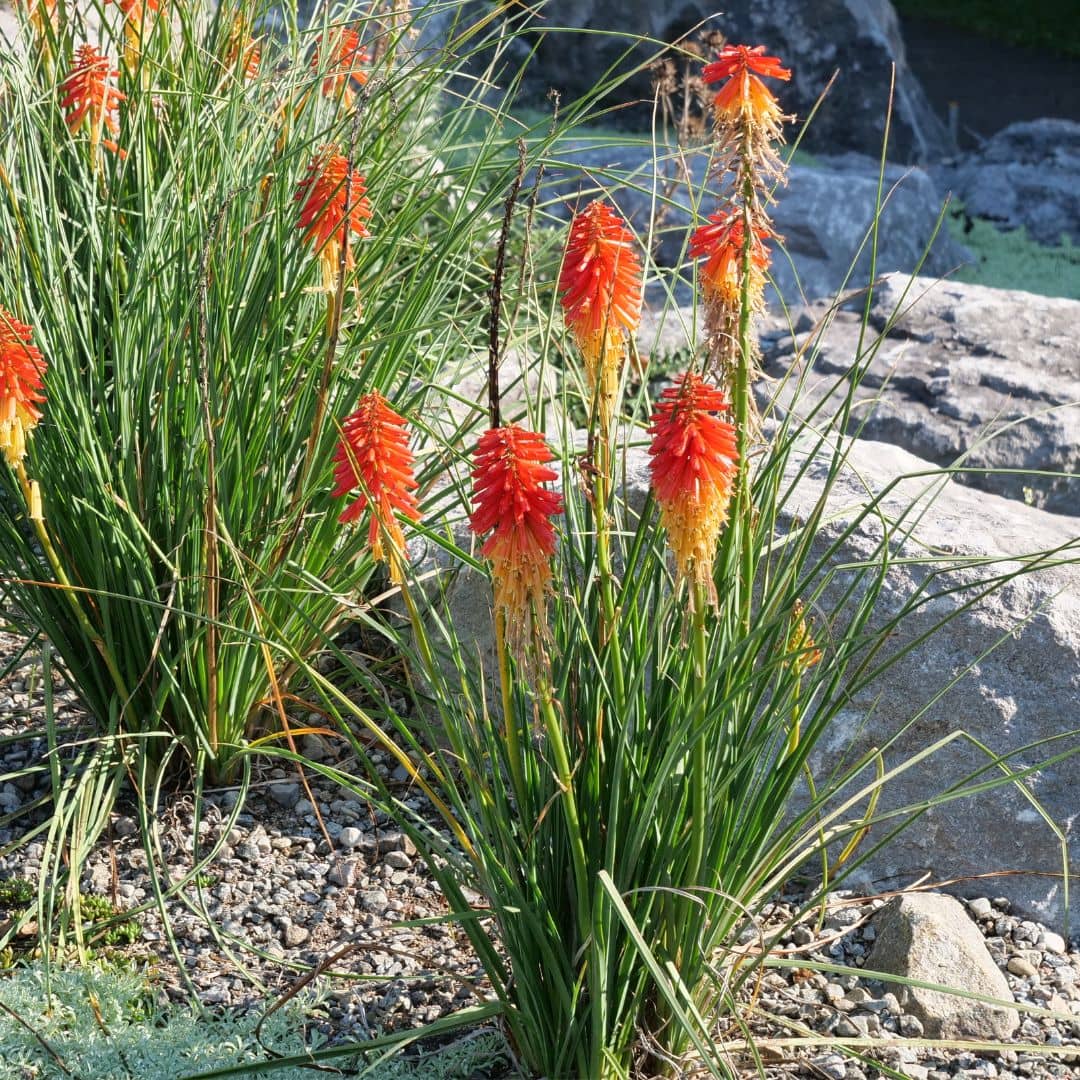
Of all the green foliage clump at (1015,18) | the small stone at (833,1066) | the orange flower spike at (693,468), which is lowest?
the small stone at (833,1066)

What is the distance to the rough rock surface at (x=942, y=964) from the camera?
1984 mm

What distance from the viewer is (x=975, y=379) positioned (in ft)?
12.5

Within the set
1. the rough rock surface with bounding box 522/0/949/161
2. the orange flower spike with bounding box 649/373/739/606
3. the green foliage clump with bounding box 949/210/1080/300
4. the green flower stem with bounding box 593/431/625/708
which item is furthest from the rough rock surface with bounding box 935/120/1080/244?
the orange flower spike with bounding box 649/373/739/606

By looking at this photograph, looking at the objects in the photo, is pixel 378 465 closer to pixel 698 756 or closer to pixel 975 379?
pixel 698 756

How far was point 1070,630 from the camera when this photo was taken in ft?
7.39

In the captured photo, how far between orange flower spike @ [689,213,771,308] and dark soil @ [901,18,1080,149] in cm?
859

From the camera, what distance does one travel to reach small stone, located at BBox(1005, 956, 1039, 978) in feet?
7.01

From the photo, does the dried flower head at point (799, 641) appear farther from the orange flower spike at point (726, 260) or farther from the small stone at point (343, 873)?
the small stone at point (343, 873)

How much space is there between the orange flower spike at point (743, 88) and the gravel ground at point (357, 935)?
111 cm

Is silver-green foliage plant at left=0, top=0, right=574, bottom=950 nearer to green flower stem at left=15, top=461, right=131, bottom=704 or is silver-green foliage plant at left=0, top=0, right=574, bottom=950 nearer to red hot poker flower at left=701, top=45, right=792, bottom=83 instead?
green flower stem at left=15, top=461, right=131, bottom=704

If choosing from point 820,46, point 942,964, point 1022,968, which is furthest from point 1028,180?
point 942,964

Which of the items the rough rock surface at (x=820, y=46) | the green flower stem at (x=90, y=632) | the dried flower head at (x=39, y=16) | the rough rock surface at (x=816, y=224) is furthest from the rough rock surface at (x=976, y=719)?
the rough rock surface at (x=820, y=46)

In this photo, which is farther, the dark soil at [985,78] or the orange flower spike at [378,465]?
the dark soil at [985,78]

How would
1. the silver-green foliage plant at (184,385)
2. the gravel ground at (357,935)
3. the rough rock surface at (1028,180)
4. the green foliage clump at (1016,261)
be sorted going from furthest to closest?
the rough rock surface at (1028,180), the green foliage clump at (1016,261), the silver-green foliage plant at (184,385), the gravel ground at (357,935)
